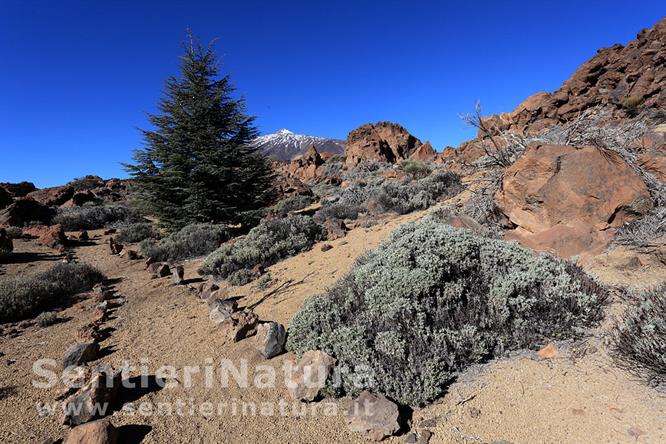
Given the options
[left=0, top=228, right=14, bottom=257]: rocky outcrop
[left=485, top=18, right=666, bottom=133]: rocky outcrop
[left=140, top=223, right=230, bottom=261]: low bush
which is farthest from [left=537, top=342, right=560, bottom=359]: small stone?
[left=485, top=18, right=666, bottom=133]: rocky outcrop

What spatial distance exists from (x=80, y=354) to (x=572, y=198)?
6907 millimetres

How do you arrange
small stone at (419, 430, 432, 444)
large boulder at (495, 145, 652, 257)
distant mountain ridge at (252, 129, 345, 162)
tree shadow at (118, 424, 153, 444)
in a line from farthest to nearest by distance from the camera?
distant mountain ridge at (252, 129, 345, 162)
large boulder at (495, 145, 652, 257)
tree shadow at (118, 424, 153, 444)
small stone at (419, 430, 432, 444)

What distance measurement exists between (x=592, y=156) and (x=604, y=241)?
139 cm

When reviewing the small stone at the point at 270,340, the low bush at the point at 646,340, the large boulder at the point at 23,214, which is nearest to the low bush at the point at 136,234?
the large boulder at the point at 23,214

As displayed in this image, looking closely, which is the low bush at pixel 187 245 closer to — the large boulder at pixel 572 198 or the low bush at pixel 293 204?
the low bush at pixel 293 204

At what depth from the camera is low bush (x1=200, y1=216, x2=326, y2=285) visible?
23.4ft

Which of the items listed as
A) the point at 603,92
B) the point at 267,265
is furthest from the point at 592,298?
the point at 603,92

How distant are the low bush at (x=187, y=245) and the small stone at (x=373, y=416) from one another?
25.2 ft

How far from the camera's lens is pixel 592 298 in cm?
316

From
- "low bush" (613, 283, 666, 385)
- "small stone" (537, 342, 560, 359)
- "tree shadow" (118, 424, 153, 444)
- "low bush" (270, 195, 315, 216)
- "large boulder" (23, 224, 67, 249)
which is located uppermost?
"low bush" (270, 195, 315, 216)

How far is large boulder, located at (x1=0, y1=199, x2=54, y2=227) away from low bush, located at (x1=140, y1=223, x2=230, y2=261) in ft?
24.9

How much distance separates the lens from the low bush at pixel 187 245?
9.13 metres

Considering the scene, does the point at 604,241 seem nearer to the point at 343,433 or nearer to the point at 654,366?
the point at 654,366

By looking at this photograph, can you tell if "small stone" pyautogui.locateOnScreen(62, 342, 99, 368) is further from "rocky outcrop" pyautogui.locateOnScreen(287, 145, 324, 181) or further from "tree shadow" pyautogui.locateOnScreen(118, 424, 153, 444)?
"rocky outcrop" pyautogui.locateOnScreen(287, 145, 324, 181)
